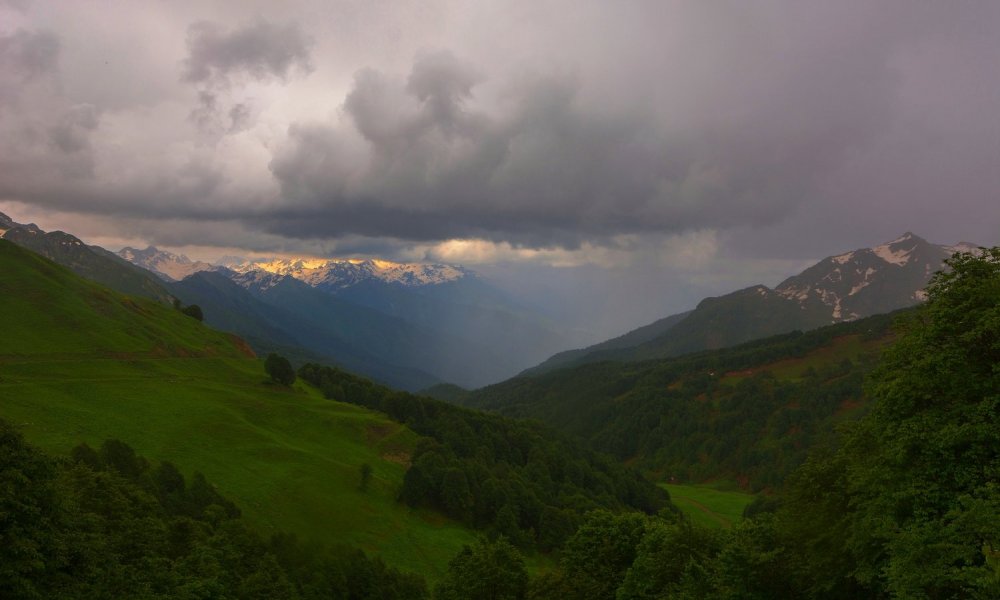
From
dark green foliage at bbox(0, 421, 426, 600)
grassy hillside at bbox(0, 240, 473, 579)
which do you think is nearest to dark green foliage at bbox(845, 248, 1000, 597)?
dark green foliage at bbox(0, 421, 426, 600)

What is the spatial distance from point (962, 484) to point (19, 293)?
569 ft

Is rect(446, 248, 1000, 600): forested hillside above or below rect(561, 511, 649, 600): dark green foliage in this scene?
above

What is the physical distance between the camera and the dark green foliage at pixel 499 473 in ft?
319

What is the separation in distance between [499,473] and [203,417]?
60325 millimetres

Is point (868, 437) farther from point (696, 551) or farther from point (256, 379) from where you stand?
point (256, 379)

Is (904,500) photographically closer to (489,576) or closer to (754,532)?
(754,532)

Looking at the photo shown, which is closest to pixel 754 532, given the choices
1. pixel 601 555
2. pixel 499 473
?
pixel 601 555

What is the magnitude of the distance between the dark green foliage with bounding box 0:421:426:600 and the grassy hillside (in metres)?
11.0

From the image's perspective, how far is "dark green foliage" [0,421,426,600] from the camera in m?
26.1

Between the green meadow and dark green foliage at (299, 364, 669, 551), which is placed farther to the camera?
the green meadow

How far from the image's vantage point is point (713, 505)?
17038 cm

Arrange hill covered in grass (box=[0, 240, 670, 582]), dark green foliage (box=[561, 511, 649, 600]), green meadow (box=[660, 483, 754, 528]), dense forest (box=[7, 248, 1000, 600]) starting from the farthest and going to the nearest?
green meadow (box=[660, 483, 754, 528]) < hill covered in grass (box=[0, 240, 670, 582]) < dark green foliage (box=[561, 511, 649, 600]) < dense forest (box=[7, 248, 1000, 600])

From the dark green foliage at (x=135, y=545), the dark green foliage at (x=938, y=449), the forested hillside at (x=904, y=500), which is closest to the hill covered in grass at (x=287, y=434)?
the dark green foliage at (x=135, y=545)

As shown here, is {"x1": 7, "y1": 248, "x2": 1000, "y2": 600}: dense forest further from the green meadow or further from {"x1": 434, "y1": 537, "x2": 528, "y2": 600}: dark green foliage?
the green meadow
